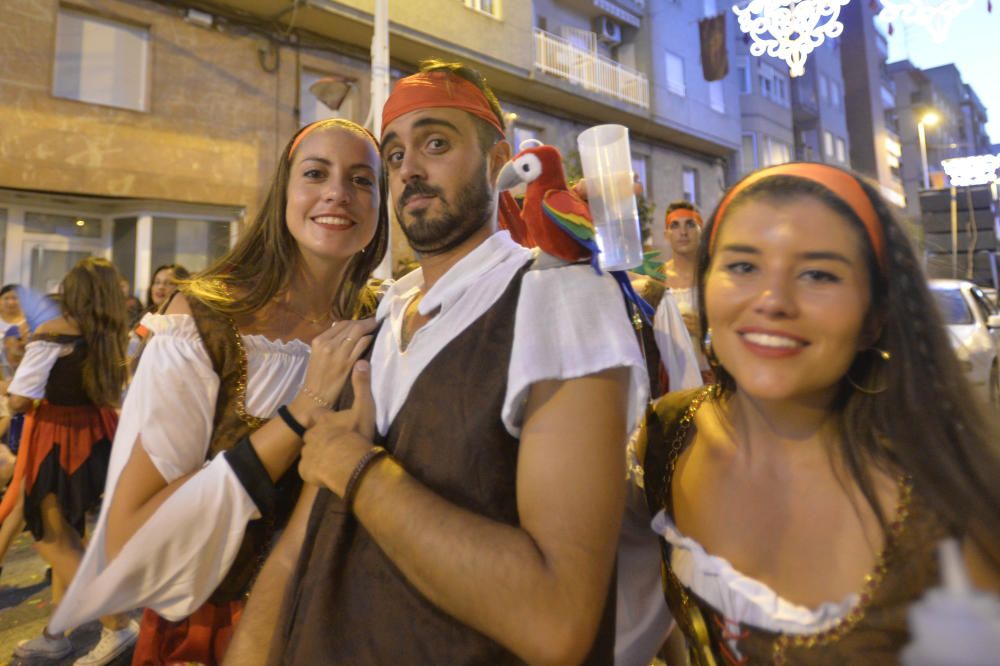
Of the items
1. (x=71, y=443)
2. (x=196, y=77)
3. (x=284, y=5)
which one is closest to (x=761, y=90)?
(x=284, y=5)

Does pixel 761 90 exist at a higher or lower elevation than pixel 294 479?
higher

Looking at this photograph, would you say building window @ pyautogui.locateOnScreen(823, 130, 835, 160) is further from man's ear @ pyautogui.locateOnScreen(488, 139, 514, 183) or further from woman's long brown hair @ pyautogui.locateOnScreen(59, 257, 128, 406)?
man's ear @ pyautogui.locateOnScreen(488, 139, 514, 183)

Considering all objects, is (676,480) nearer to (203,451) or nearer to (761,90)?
(203,451)

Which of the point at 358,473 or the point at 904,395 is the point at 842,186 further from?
the point at 358,473

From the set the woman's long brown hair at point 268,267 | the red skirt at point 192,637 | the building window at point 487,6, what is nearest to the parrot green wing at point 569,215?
the woman's long brown hair at point 268,267

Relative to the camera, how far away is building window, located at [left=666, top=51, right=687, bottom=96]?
50.6 ft

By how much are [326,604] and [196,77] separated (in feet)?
31.5

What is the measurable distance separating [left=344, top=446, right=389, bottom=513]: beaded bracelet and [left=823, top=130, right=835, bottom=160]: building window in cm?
2585

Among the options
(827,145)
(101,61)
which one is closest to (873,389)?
(101,61)

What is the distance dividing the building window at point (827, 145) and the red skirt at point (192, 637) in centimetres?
2583

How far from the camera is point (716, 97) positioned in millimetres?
16922

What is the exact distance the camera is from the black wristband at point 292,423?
4.79 ft

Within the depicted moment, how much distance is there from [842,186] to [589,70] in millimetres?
13631

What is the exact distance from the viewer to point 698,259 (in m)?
1.50
